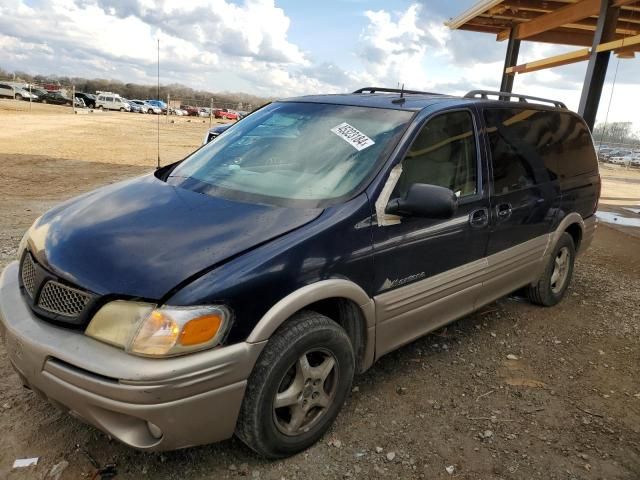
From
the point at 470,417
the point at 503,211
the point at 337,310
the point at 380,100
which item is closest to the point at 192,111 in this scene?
the point at 380,100

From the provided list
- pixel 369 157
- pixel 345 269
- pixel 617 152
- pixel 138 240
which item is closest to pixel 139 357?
pixel 138 240

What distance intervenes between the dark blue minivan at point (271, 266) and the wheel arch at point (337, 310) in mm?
11

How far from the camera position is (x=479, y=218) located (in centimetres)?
348

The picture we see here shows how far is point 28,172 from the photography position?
11.4 metres

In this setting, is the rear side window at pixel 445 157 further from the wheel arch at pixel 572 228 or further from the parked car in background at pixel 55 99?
the parked car in background at pixel 55 99

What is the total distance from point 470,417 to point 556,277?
2.30 meters

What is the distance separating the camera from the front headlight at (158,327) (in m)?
2.08

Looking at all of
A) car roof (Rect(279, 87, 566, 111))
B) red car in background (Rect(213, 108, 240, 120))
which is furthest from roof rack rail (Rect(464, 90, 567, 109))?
red car in background (Rect(213, 108, 240, 120))

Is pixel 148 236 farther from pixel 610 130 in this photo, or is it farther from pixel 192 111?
pixel 192 111

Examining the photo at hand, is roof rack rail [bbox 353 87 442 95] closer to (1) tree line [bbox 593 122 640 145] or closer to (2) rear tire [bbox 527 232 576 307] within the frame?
(2) rear tire [bbox 527 232 576 307]

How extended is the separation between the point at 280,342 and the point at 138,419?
66cm

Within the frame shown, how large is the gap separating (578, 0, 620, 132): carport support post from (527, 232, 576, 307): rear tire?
5318 millimetres

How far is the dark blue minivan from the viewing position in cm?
213

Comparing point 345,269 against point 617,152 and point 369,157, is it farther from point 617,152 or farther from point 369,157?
point 617,152
